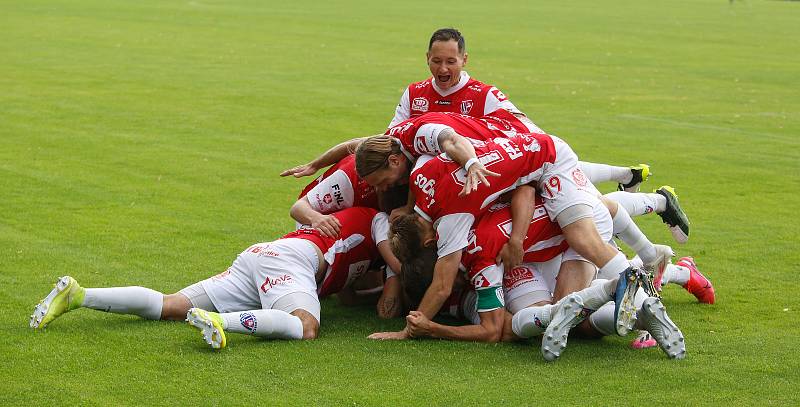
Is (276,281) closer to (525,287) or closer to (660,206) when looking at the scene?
(525,287)

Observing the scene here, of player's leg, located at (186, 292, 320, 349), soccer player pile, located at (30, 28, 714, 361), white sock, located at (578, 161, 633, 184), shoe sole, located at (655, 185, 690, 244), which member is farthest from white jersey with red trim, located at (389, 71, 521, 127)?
player's leg, located at (186, 292, 320, 349)

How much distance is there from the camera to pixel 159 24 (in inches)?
1350

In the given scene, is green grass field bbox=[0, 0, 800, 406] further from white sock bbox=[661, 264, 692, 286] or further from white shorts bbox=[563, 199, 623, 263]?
white shorts bbox=[563, 199, 623, 263]

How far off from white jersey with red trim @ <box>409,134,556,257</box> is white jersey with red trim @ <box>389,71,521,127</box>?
1276 mm

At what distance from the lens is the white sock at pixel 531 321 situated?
751 centimetres

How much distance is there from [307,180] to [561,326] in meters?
7.19

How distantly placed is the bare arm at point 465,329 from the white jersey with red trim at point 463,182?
0.47 metres

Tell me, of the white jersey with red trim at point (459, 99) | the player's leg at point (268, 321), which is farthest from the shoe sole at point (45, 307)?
the white jersey with red trim at point (459, 99)

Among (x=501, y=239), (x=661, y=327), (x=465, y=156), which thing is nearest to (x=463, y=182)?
(x=465, y=156)

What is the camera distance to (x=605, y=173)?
1010 cm

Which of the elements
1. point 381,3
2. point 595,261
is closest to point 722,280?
point 595,261

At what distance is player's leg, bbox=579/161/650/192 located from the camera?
32.9ft

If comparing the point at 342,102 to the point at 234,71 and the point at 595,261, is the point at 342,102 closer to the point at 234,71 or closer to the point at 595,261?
the point at 234,71

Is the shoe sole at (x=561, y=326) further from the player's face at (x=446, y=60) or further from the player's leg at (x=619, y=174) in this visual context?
the player's leg at (x=619, y=174)
